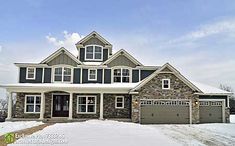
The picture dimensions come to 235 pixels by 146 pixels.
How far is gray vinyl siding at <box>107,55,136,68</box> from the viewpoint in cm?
2691

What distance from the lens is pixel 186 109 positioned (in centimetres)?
2398

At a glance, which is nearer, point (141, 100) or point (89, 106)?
point (141, 100)

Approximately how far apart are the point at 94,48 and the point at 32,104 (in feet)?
25.6

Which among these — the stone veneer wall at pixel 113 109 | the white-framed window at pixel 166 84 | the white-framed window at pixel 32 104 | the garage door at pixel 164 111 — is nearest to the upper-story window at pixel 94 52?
the stone veneer wall at pixel 113 109

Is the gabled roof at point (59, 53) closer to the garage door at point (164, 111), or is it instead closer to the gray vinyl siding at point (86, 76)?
the gray vinyl siding at point (86, 76)

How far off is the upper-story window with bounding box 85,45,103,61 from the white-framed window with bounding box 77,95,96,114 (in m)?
4.11

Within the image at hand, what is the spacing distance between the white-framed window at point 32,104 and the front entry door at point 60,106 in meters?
1.39

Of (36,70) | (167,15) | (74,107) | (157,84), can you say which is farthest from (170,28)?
(36,70)

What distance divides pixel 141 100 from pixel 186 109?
3873mm

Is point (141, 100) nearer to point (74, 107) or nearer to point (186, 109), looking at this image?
point (186, 109)

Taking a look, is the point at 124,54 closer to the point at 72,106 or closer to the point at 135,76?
the point at 135,76

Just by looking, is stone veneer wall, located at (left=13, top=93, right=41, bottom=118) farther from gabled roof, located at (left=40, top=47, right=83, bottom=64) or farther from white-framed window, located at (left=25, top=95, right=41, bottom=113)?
gabled roof, located at (left=40, top=47, right=83, bottom=64)

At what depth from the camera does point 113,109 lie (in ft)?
83.2

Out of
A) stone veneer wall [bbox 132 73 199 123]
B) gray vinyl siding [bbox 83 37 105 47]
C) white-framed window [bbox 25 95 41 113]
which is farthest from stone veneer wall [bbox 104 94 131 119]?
white-framed window [bbox 25 95 41 113]
